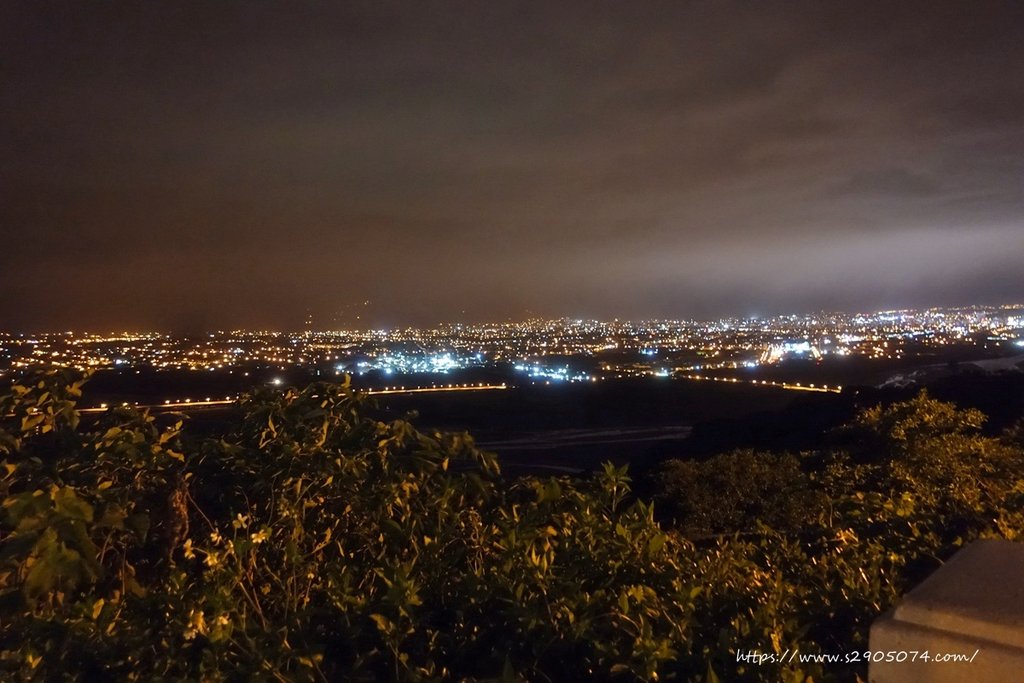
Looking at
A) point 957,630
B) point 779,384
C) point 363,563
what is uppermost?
point 957,630

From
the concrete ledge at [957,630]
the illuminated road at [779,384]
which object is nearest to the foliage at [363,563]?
the concrete ledge at [957,630]

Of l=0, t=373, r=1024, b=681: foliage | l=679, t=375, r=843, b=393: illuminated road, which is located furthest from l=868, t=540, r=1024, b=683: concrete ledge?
l=679, t=375, r=843, b=393: illuminated road

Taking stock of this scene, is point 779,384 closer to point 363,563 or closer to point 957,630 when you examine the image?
point 363,563

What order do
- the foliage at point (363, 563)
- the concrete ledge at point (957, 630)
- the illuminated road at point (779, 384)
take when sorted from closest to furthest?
the concrete ledge at point (957, 630), the foliage at point (363, 563), the illuminated road at point (779, 384)

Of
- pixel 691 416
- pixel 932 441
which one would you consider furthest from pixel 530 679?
pixel 691 416

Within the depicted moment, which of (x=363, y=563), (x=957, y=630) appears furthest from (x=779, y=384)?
(x=957, y=630)

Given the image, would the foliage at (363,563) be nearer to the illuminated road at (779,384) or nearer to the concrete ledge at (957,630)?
the concrete ledge at (957,630)

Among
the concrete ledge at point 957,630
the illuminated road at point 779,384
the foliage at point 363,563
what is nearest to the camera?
the concrete ledge at point 957,630
